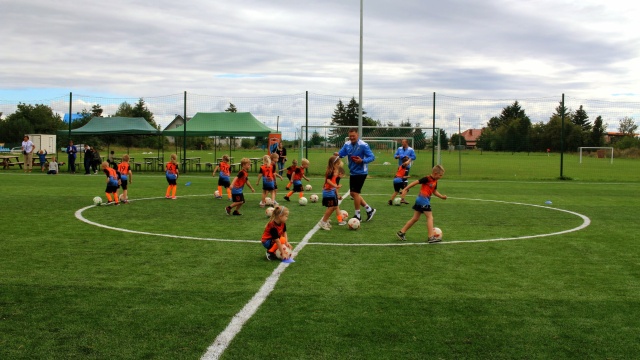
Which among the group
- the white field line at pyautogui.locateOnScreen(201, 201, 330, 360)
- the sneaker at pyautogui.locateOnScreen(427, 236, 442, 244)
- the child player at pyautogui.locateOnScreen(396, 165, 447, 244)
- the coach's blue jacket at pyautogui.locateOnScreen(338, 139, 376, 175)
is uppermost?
the coach's blue jacket at pyautogui.locateOnScreen(338, 139, 376, 175)

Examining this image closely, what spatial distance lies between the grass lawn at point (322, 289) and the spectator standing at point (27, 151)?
795 inches

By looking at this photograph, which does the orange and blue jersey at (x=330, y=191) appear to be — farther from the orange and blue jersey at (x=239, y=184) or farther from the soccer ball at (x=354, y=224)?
the orange and blue jersey at (x=239, y=184)

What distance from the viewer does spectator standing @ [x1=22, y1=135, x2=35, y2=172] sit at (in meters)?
31.6

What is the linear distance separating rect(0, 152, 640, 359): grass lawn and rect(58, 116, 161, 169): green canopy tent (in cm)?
2096

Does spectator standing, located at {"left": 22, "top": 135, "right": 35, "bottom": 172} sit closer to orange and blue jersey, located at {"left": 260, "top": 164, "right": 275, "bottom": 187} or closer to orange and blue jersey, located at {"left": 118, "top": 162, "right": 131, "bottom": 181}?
orange and blue jersey, located at {"left": 118, "top": 162, "right": 131, "bottom": 181}

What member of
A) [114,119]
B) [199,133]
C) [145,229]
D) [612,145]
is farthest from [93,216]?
[612,145]

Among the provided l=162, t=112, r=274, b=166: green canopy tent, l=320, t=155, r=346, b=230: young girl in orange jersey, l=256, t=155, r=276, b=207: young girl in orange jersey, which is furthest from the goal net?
l=320, t=155, r=346, b=230: young girl in orange jersey

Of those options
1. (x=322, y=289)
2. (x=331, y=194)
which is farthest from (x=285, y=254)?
(x=331, y=194)

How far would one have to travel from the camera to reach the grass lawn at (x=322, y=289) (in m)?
5.30

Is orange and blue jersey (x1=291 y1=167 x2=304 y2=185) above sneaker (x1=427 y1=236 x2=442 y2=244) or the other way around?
above

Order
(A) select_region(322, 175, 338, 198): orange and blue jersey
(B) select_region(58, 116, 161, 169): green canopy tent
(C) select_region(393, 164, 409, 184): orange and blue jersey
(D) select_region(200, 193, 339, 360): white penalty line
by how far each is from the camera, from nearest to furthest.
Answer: (D) select_region(200, 193, 339, 360): white penalty line
(A) select_region(322, 175, 338, 198): orange and blue jersey
(C) select_region(393, 164, 409, 184): orange and blue jersey
(B) select_region(58, 116, 161, 169): green canopy tent

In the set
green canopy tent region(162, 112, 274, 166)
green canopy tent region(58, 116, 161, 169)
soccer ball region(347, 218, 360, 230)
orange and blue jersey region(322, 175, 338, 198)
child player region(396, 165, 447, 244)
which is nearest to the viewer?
child player region(396, 165, 447, 244)

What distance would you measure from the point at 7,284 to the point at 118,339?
112 inches

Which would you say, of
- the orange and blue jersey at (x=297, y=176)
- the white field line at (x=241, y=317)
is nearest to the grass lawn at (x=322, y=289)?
the white field line at (x=241, y=317)
